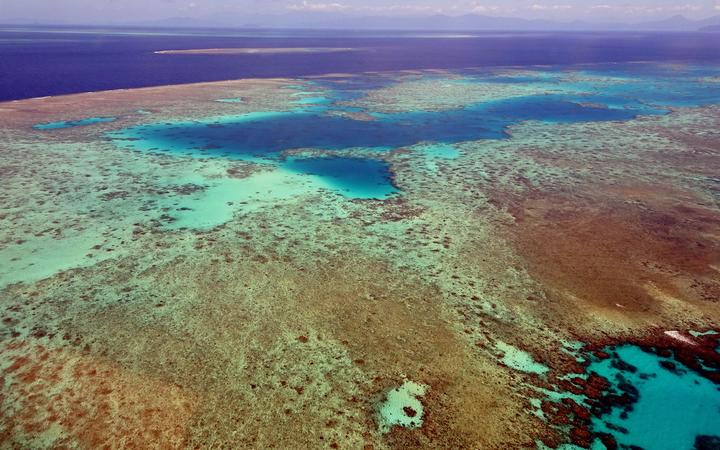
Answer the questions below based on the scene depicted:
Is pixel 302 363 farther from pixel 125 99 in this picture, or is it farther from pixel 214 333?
pixel 125 99

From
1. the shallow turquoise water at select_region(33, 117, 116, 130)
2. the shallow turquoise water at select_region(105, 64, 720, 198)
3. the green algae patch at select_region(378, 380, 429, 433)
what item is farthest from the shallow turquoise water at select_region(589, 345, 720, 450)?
the shallow turquoise water at select_region(33, 117, 116, 130)

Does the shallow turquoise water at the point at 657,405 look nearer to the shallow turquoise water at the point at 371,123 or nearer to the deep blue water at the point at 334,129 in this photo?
the shallow turquoise water at the point at 371,123

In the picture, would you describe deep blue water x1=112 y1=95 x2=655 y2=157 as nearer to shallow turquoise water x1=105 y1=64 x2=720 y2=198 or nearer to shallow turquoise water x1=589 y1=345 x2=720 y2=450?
shallow turquoise water x1=105 y1=64 x2=720 y2=198

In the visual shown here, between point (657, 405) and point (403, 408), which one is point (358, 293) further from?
point (657, 405)

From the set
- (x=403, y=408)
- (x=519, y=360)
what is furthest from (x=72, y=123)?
(x=519, y=360)

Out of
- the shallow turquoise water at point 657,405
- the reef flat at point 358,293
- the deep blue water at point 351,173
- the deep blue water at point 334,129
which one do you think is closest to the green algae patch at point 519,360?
the reef flat at point 358,293
